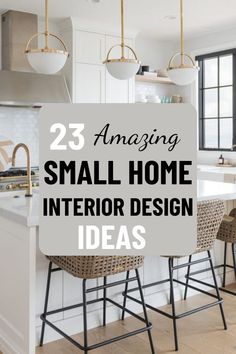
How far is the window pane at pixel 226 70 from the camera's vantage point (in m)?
5.66

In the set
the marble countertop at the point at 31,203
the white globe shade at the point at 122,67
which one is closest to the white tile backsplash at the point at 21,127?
the marble countertop at the point at 31,203

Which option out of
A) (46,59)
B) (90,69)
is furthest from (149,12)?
(46,59)

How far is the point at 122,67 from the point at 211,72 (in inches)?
137

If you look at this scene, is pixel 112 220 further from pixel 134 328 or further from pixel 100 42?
pixel 100 42

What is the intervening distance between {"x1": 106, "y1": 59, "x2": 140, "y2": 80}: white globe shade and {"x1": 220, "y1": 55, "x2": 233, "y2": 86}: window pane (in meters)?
3.22

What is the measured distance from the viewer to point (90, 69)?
16.9 ft

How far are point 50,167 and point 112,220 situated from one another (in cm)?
51

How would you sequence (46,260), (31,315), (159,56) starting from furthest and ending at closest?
(159,56) < (46,260) < (31,315)

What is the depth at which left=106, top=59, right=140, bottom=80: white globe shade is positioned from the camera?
9.01 ft

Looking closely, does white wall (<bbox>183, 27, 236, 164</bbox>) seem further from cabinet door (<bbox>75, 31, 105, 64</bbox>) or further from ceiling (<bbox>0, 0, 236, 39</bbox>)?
cabinet door (<bbox>75, 31, 105, 64</bbox>)

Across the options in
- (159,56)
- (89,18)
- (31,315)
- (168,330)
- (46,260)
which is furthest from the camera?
(159,56)

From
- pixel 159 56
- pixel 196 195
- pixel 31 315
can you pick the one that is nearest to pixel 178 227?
pixel 196 195

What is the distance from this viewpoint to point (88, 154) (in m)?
2.73

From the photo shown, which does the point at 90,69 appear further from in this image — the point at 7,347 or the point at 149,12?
the point at 7,347
